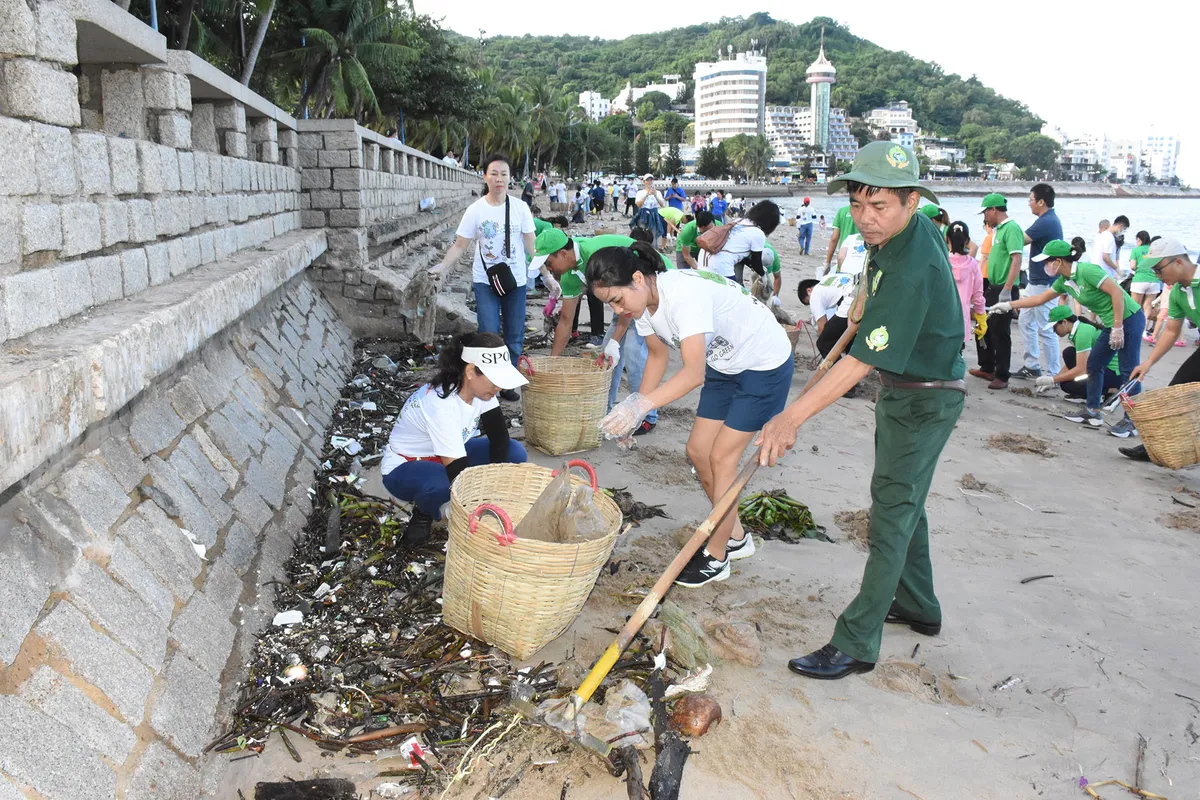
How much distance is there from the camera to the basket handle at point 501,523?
119 inches

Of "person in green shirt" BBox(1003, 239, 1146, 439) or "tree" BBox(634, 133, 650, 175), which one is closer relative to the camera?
"person in green shirt" BBox(1003, 239, 1146, 439)

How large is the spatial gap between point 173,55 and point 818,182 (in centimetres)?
11650

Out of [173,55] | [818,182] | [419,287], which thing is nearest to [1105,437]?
[419,287]

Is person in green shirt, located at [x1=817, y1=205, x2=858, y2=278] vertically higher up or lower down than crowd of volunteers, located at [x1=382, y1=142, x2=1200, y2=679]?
higher up

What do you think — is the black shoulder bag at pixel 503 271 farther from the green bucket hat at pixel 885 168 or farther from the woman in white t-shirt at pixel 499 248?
the green bucket hat at pixel 885 168

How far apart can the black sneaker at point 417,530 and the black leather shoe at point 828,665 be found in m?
1.90

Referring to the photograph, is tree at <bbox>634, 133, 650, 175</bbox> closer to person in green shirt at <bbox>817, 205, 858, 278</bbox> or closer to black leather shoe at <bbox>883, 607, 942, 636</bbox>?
person in green shirt at <bbox>817, 205, 858, 278</bbox>

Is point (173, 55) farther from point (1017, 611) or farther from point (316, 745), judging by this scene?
point (1017, 611)

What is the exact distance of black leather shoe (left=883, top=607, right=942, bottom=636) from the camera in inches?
147

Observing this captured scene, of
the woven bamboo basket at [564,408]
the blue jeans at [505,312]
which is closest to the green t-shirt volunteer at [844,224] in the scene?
the blue jeans at [505,312]

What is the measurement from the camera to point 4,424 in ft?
6.89

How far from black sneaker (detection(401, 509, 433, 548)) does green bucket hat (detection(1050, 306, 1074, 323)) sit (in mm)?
7155

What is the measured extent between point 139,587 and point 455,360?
173cm

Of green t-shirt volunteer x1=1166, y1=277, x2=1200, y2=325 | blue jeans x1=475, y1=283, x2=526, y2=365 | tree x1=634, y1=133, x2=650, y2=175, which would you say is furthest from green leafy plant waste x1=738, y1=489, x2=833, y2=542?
tree x1=634, y1=133, x2=650, y2=175
